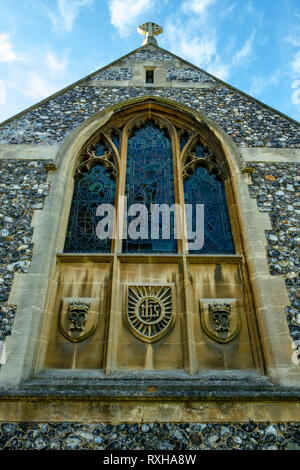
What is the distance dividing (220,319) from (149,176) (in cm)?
306

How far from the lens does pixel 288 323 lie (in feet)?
14.2

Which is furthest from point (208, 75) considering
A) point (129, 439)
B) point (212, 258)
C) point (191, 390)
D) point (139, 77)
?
point (129, 439)

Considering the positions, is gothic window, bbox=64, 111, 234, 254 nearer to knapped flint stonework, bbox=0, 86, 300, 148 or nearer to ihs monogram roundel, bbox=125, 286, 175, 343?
knapped flint stonework, bbox=0, 86, 300, 148

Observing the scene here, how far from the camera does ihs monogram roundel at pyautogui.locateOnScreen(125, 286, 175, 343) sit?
14.8 feet

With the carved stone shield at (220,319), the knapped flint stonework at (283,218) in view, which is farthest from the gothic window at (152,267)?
the knapped flint stonework at (283,218)

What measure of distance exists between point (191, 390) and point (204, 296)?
137cm

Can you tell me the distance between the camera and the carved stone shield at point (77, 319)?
4492mm

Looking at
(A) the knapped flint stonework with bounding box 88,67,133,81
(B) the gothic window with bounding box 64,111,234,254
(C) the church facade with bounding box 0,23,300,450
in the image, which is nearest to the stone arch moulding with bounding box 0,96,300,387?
(C) the church facade with bounding box 0,23,300,450

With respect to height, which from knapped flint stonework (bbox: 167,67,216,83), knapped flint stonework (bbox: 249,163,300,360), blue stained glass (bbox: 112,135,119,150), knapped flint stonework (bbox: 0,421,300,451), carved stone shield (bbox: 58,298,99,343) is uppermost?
knapped flint stonework (bbox: 167,67,216,83)

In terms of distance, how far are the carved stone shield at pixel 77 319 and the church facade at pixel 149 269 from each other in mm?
20

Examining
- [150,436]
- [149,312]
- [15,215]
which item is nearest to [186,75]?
[15,215]

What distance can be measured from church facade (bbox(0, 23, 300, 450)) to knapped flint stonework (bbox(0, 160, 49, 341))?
2 cm

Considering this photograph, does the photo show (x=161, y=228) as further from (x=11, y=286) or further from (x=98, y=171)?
(x=11, y=286)

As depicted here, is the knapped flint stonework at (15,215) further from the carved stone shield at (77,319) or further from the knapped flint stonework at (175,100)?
the knapped flint stonework at (175,100)
